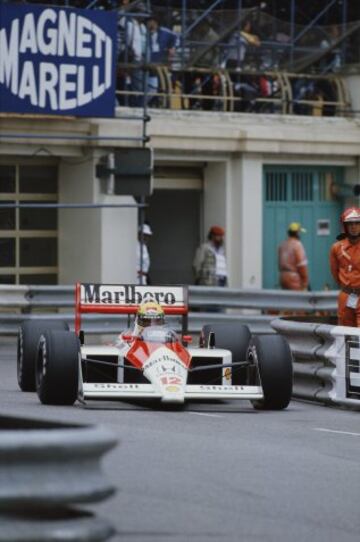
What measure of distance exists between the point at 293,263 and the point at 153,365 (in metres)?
13.1

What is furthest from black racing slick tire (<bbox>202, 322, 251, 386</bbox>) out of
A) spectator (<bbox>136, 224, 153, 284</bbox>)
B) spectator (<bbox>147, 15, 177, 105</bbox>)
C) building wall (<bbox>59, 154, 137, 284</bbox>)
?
spectator (<bbox>147, 15, 177, 105</bbox>)

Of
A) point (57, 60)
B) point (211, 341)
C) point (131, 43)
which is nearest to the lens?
point (211, 341)

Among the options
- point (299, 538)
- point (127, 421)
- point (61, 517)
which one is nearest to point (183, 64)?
point (127, 421)

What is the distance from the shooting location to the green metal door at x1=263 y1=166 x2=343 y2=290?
28.7 meters

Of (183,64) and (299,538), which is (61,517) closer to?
(299,538)

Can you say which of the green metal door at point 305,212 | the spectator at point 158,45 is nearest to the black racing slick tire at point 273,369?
the spectator at point 158,45

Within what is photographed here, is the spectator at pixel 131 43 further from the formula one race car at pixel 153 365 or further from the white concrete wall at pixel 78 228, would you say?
the formula one race car at pixel 153 365

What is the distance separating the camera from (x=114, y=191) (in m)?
24.3

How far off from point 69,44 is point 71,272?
3954 millimetres

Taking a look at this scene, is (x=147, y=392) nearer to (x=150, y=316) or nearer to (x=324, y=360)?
(x=150, y=316)

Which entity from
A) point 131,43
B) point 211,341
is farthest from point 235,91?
point 211,341

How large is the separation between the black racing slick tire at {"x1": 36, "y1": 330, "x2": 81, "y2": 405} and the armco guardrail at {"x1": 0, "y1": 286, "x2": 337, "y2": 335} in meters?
8.24

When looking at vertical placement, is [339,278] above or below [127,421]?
above

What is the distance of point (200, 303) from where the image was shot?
23.2 m
